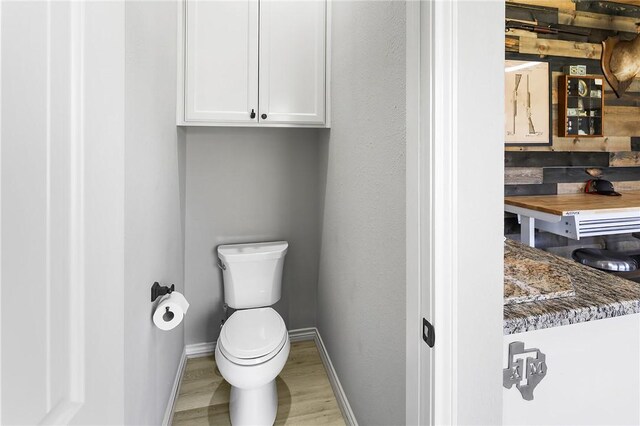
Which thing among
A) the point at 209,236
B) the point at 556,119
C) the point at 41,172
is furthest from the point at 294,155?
the point at 556,119

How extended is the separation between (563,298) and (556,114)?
267cm

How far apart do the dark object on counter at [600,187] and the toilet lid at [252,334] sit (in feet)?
9.83

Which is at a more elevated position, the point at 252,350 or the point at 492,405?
the point at 492,405

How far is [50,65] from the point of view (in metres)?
0.46

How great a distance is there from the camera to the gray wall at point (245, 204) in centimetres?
217

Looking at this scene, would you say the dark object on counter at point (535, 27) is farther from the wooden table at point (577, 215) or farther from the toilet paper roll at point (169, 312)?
the toilet paper roll at point (169, 312)

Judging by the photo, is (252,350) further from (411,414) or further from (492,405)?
(492,405)

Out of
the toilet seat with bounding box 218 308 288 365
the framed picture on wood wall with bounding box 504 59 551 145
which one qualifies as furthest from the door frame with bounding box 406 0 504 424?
the framed picture on wood wall with bounding box 504 59 551 145

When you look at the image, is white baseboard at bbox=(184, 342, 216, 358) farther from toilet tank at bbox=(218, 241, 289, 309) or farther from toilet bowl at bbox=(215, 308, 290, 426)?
toilet bowl at bbox=(215, 308, 290, 426)

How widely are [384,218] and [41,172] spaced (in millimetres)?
895

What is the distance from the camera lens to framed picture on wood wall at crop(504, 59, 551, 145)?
280cm

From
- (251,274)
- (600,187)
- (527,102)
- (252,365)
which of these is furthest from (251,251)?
(600,187)

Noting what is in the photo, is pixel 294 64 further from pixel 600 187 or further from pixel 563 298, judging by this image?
pixel 600 187

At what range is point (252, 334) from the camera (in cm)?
165
